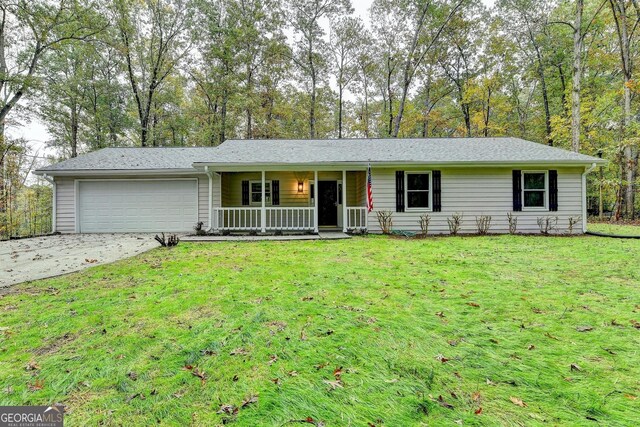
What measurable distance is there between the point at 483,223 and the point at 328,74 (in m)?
17.1

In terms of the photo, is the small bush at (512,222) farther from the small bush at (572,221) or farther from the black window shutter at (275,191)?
the black window shutter at (275,191)

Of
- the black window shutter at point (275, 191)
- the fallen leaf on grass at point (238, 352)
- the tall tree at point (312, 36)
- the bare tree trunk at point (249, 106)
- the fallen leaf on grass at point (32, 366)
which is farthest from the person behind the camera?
the tall tree at point (312, 36)

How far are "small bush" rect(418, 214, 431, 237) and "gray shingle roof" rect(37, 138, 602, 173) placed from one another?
77.4 inches

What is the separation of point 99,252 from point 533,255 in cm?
1039

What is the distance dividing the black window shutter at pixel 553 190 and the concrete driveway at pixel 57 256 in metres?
13.2

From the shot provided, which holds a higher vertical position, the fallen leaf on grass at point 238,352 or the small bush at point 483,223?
the small bush at point 483,223

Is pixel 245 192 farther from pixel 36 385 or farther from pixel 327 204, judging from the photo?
pixel 36 385

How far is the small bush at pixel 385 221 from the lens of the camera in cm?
1007

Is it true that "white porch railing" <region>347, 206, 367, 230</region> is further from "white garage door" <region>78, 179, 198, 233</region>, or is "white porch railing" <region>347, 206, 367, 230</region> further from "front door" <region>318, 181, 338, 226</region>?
"white garage door" <region>78, 179, 198, 233</region>

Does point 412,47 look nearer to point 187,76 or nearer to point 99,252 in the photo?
point 187,76

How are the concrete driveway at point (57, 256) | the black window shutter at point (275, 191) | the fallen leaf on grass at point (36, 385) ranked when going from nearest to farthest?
1. the fallen leaf on grass at point (36, 385)
2. the concrete driveway at point (57, 256)
3. the black window shutter at point (275, 191)

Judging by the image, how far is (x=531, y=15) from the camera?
19.1m

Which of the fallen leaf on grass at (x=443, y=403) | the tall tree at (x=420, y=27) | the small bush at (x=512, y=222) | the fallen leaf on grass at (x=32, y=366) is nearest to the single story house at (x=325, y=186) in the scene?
the small bush at (x=512, y=222)

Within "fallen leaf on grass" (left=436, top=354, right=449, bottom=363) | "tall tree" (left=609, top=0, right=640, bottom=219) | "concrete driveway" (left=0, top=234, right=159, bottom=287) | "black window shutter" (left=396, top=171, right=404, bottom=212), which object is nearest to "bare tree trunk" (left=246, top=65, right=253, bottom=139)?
"black window shutter" (left=396, top=171, right=404, bottom=212)
